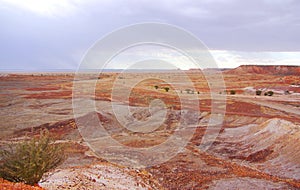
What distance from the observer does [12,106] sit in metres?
34.3

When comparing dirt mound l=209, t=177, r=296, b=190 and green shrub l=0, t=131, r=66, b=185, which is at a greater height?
green shrub l=0, t=131, r=66, b=185

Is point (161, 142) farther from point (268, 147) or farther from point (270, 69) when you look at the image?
point (270, 69)

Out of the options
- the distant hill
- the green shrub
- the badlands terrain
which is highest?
the distant hill

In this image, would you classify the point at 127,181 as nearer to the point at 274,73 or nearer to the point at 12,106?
the point at 12,106

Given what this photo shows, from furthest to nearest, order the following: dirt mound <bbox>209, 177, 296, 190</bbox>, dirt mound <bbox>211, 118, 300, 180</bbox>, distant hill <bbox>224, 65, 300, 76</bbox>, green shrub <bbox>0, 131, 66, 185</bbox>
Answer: distant hill <bbox>224, 65, 300, 76</bbox> < dirt mound <bbox>211, 118, 300, 180</bbox> < dirt mound <bbox>209, 177, 296, 190</bbox> < green shrub <bbox>0, 131, 66, 185</bbox>

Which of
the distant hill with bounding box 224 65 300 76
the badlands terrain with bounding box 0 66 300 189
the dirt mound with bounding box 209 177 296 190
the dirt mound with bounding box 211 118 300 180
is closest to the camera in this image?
the dirt mound with bounding box 209 177 296 190

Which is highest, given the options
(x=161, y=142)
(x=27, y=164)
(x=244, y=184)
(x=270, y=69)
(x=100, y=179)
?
(x=270, y=69)

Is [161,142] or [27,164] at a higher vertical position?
[27,164]

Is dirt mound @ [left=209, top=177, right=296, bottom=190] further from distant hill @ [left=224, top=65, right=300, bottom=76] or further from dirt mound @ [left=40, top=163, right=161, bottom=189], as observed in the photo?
distant hill @ [left=224, top=65, right=300, bottom=76]

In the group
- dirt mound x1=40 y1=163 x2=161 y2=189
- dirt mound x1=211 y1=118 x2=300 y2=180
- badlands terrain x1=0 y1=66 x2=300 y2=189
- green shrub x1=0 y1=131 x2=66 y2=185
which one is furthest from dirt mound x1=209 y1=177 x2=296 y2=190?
green shrub x1=0 y1=131 x2=66 y2=185

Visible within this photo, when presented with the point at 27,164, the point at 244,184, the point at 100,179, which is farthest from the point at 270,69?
the point at 27,164

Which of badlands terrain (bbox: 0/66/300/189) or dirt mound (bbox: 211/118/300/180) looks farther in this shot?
dirt mound (bbox: 211/118/300/180)

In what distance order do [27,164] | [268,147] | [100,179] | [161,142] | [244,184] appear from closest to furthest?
[27,164] < [100,179] < [244,184] < [268,147] < [161,142]

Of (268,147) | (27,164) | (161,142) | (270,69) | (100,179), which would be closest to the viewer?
(27,164)
